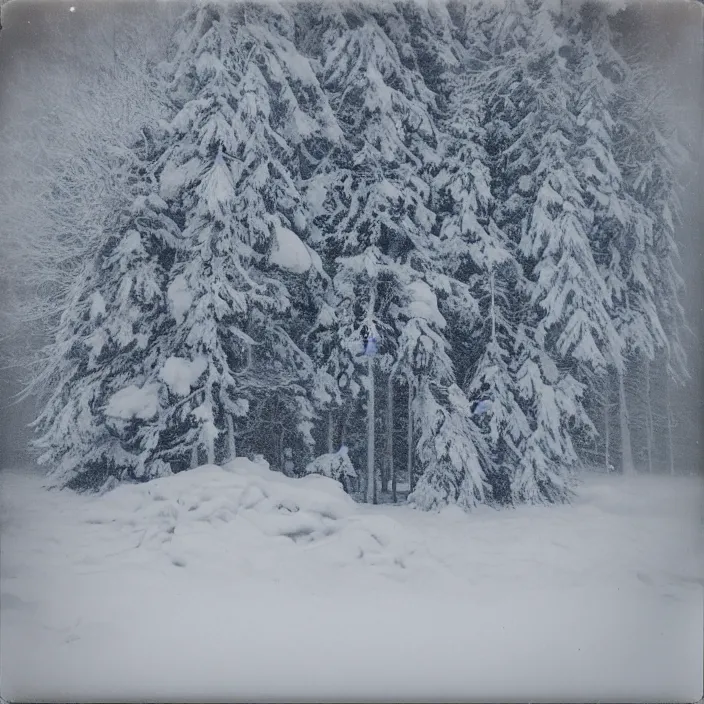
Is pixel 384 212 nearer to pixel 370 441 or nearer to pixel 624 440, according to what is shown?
pixel 370 441

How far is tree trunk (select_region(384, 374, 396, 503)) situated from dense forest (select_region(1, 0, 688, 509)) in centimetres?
2

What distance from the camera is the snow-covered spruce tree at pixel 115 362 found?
4.26m

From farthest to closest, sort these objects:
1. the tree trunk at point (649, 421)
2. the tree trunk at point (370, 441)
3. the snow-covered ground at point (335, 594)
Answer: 1. the tree trunk at point (649, 421)
2. the tree trunk at point (370, 441)
3. the snow-covered ground at point (335, 594)

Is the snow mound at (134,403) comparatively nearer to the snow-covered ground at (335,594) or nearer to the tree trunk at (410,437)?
the snow-covered ground at (335,594)

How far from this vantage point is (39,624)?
4.14 metres

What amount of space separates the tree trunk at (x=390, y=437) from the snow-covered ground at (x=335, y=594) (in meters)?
0.21

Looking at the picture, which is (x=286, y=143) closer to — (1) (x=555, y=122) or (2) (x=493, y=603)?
(1) (x=555, y=122)

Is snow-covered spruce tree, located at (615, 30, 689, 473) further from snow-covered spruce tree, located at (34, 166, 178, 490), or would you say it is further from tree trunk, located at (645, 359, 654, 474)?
snow-covered spruce tree, located at (34, 166, 178, 490)

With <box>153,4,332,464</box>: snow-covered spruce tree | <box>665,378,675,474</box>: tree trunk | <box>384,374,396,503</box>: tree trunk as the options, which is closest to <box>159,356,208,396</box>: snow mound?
<box>153,4,332,464</box>: snow-covered spruce tree

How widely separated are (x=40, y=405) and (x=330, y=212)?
9.29 ft

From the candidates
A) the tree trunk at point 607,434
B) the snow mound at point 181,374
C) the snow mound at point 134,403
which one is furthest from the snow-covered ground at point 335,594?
the snow mound at point 181,374

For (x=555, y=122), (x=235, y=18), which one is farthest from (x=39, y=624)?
(x=555, y=122)

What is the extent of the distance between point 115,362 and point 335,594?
8.20ft

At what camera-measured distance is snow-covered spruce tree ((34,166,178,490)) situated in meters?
4.26
